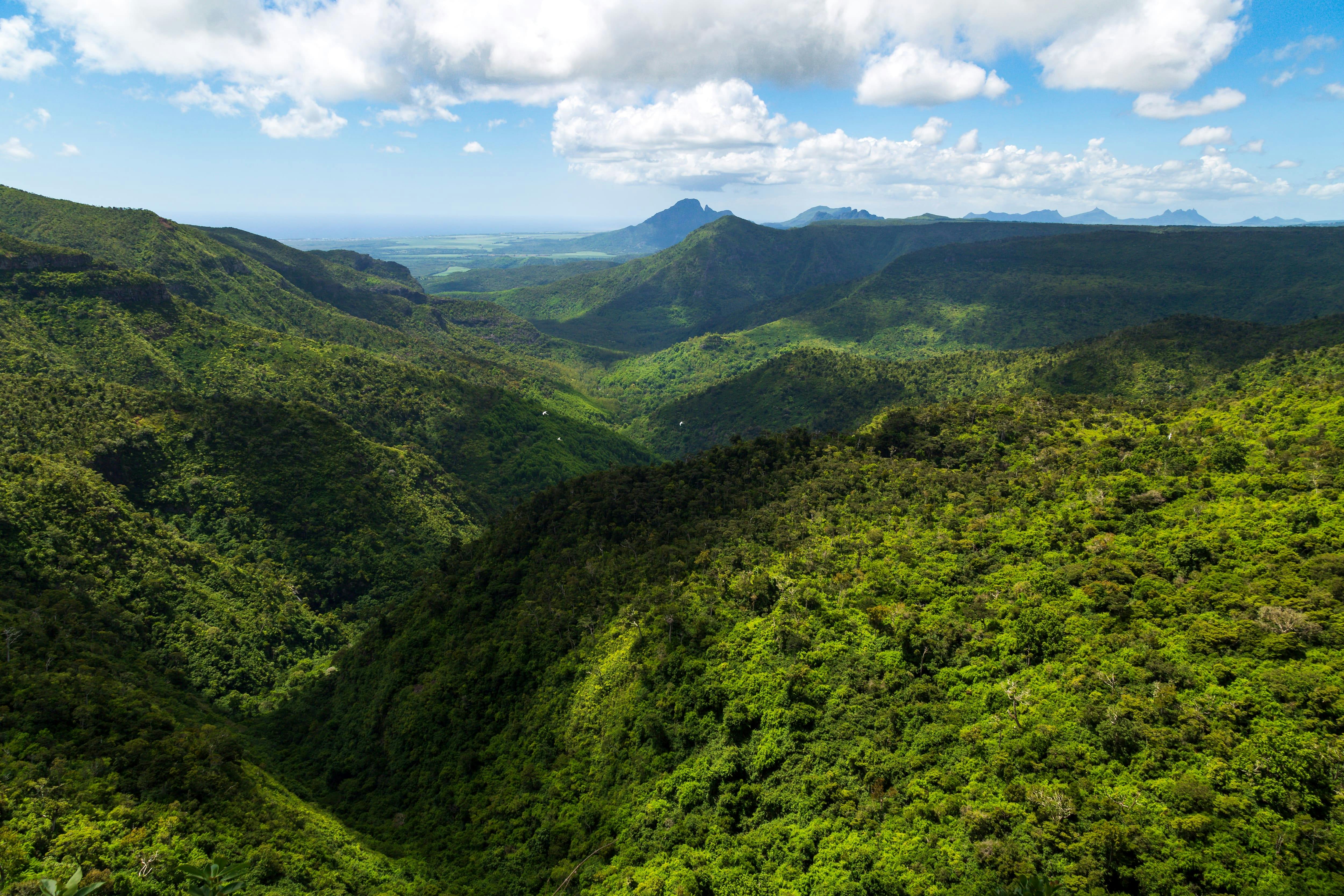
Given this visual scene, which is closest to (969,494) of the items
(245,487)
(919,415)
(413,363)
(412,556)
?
(919,415)

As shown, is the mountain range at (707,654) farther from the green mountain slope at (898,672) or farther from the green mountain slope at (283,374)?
the green mountain slope at (283,374)

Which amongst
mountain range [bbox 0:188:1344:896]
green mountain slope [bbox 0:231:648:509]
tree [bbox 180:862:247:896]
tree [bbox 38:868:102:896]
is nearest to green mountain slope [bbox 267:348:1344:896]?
mountain range [bbox 0:188:1344:896]

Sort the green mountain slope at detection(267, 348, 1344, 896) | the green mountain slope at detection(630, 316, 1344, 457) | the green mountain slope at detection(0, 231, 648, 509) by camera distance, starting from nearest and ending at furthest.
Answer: the green mountain slope at detection(267, 348, 1344, 896) → the green mountain slope at detection(630, 316, 1344, 457) → the green mountain slope at detection(0, 231, 648, 509)

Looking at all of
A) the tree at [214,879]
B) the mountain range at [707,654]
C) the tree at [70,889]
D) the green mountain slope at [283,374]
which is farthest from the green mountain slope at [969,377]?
the tree at [70,889]

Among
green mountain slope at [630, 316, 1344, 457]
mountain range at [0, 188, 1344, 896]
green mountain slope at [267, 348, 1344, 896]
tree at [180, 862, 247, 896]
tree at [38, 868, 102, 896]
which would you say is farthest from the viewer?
green mountain slope at [630, 316, 1344, 457]

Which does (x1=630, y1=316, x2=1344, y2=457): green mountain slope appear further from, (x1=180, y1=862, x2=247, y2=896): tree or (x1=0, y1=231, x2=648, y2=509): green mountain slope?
(x1=180, y1=862, x2=247, y2=896): tree

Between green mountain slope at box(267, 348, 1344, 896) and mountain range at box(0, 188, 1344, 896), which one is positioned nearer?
green mountain slope at box(267, 348, 1344, 896)
